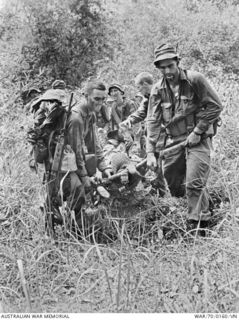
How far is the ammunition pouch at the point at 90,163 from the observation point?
4820 millimetres

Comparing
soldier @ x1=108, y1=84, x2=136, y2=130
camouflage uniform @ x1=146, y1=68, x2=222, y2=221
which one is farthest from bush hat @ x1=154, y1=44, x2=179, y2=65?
soldier @ x1=108, y1=84, x2=136, y2=130

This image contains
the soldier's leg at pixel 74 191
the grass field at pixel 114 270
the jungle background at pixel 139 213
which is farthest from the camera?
the soldier's leg at pixel 74 191

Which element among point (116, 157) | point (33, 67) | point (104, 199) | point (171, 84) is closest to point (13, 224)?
point (104, 199)

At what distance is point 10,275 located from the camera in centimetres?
362

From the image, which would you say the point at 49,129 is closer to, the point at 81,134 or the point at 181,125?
the point at 81,134

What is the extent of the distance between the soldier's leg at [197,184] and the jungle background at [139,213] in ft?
0.44

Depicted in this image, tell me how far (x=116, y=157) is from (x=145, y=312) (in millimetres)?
2406

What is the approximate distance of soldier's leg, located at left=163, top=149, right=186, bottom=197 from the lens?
193 inches

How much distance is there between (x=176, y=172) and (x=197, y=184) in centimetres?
41

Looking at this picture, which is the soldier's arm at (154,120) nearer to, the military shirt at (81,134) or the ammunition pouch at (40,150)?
the military shirt at (81,134)

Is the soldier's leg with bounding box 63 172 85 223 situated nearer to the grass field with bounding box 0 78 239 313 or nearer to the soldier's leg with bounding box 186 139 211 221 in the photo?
the grass field with bounding box 0 78 239 313

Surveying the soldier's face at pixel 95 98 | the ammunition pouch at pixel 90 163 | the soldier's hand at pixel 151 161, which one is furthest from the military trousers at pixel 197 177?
the soldier's face at pixel 95 98

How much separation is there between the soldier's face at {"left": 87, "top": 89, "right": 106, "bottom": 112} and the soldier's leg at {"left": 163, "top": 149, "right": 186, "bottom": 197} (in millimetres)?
929

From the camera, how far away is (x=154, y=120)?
5.02 m
